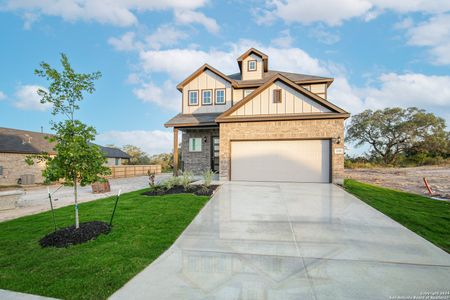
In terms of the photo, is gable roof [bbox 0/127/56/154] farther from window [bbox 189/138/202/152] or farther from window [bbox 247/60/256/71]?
window [bbox 247/60/256/71]

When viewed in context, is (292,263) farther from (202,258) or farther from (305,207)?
(305,207)

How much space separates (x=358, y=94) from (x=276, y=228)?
1051 inches

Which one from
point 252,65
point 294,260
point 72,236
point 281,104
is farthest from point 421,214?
point 252,65

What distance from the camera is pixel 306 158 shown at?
10.8 metres

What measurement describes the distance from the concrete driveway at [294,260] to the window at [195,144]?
933 cm

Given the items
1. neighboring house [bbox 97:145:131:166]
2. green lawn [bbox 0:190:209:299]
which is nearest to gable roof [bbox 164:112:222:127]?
green lawn [bbox 0:190:209:299]

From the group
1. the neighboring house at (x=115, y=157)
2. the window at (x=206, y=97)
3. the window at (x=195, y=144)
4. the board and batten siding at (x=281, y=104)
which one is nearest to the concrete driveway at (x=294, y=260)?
the board and batten siding at (x=281, y=104)

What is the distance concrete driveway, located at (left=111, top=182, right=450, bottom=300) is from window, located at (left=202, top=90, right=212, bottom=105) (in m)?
10.6

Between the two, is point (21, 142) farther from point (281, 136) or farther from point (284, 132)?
point (284, 132)

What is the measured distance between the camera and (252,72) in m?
15.2

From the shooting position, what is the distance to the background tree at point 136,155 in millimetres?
33188

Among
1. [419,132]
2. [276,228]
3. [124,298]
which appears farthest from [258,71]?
[419,132]

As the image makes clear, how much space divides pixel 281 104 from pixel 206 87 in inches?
251

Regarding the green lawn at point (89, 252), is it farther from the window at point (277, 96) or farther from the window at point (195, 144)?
the window at point (195, 144)
